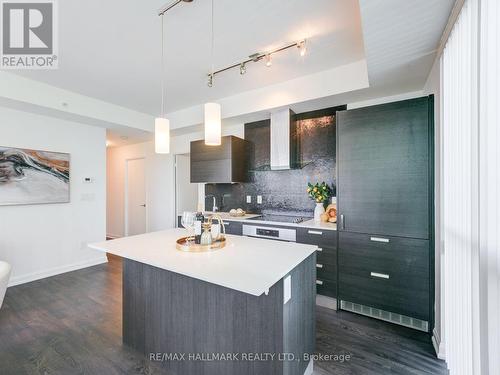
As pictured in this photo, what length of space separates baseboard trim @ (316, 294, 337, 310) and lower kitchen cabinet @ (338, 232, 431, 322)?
140 mm

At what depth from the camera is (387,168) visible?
7.41ft

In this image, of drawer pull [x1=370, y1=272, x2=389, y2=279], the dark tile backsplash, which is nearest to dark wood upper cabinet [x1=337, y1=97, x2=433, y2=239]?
drawer pull [x1=370, y1=272, x2=389, y2=279]

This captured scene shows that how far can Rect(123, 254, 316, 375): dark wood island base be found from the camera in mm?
1250

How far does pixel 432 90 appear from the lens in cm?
214

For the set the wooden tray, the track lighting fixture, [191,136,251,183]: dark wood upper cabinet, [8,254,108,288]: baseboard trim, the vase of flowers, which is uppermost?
the track lighting fixture

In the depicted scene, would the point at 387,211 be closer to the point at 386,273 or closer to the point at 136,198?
the point at 386,273

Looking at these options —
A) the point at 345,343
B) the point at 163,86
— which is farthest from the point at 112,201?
the point at 345,343

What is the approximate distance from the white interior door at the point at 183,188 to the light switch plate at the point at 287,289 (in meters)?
3.96

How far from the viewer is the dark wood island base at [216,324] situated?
1.25 m

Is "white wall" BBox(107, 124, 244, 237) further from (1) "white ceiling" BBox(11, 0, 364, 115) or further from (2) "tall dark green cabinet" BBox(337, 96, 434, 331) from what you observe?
(2) "tall dark green cabinet" BBox(337, 96, 434, 331)

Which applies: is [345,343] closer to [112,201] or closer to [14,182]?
[14,182]

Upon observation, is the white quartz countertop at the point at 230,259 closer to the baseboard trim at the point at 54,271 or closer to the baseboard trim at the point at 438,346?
the baseboard trim at the point at 438,346

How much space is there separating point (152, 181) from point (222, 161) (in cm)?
252

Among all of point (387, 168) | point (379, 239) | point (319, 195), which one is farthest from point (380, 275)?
point (319, 195)
